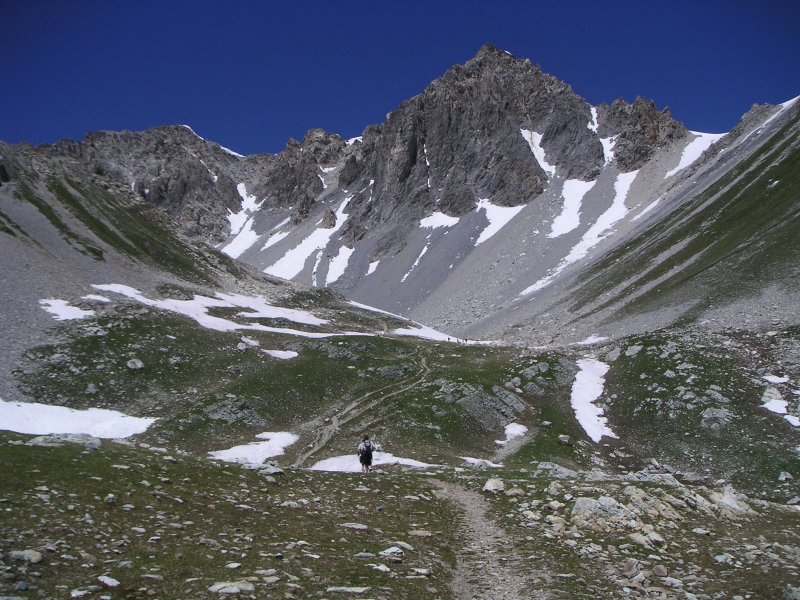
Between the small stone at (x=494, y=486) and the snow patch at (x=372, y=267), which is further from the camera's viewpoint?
the snow patch at (x=372, y=267)

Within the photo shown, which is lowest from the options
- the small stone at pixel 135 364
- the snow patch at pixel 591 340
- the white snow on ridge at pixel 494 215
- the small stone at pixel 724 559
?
the small stone at pixel 724 559

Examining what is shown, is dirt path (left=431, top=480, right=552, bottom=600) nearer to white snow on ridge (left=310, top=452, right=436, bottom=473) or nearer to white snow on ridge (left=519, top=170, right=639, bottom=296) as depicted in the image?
white snow on ridge (left=310, top=452, right=436, bottom=473)

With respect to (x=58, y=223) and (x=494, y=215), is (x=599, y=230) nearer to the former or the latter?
(x=494, y=215)

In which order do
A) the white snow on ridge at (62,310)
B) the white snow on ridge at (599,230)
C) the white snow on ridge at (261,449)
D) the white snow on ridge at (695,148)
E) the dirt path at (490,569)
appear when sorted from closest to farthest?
the dirt path at (490,569)
the white snow on ridge at (261,449)
the white snow on ridge at (62,310)
the white snow on ridge at (599,230)
the white snow on ridge at (695,148)

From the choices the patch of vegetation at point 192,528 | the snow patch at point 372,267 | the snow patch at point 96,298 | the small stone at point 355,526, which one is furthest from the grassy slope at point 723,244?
the snow patch at point 372,267

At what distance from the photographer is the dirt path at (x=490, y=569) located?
12250mm

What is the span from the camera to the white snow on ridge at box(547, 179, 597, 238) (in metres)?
163

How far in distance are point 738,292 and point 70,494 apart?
68.4 metres

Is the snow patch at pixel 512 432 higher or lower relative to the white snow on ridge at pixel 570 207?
lower

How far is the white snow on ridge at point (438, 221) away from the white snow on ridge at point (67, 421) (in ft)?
522

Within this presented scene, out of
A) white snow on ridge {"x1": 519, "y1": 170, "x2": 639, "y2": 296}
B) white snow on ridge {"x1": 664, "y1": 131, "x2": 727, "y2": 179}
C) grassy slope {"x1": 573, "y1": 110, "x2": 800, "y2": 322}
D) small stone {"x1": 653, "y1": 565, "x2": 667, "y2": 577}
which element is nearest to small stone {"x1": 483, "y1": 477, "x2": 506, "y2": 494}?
small stone {"x1": 653, "y1": 565, "x2": 667, "y2": 577}

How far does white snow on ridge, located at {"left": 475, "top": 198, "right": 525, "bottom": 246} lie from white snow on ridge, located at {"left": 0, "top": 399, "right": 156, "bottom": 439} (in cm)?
14158

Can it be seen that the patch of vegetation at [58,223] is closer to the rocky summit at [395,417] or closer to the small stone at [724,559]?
the rocky summit at [395,417]

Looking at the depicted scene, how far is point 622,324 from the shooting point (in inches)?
2867
